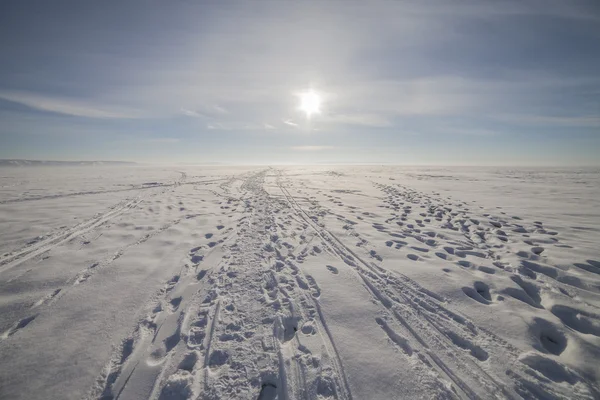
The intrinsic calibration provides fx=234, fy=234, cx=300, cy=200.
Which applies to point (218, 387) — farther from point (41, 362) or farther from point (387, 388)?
point (41, 362)

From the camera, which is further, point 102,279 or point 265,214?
point 265,214

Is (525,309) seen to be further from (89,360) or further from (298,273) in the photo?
(89,360)

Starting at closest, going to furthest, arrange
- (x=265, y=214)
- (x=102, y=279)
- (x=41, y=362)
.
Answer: (x=41, y=362), (x=102, y=279), (x=265, y=214)

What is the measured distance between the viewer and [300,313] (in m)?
4.56

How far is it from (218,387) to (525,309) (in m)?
5.66

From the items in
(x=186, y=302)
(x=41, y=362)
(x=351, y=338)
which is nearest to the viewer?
(x=41, y=362)

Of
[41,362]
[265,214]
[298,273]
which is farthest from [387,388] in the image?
[265,214]

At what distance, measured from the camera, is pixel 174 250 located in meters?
7.55

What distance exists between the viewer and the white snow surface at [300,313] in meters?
3.21

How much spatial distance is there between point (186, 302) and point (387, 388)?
4.01m

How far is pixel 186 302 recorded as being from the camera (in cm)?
494

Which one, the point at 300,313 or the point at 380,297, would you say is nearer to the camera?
the point at 300,313

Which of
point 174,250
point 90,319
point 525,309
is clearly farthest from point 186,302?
point 525,309

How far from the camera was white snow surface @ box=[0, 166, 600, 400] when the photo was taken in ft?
10.5
